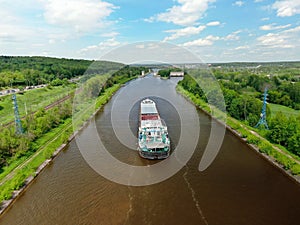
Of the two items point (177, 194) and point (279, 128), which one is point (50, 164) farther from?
point (279, 128)

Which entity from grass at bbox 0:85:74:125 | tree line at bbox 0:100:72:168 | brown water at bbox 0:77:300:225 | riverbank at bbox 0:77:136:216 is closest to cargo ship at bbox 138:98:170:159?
brown water at bbox 0:77:300:225

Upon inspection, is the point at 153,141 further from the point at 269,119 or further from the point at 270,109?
the point at 270,109

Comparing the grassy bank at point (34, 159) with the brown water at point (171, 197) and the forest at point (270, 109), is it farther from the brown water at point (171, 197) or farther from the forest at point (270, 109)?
the forest at point (270, 109)

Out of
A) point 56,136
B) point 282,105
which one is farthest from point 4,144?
point 282,105

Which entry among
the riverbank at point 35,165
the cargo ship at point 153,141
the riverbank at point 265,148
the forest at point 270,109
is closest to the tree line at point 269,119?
the forest at point 270,109

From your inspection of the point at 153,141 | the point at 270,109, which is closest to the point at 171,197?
the point at 153,141
